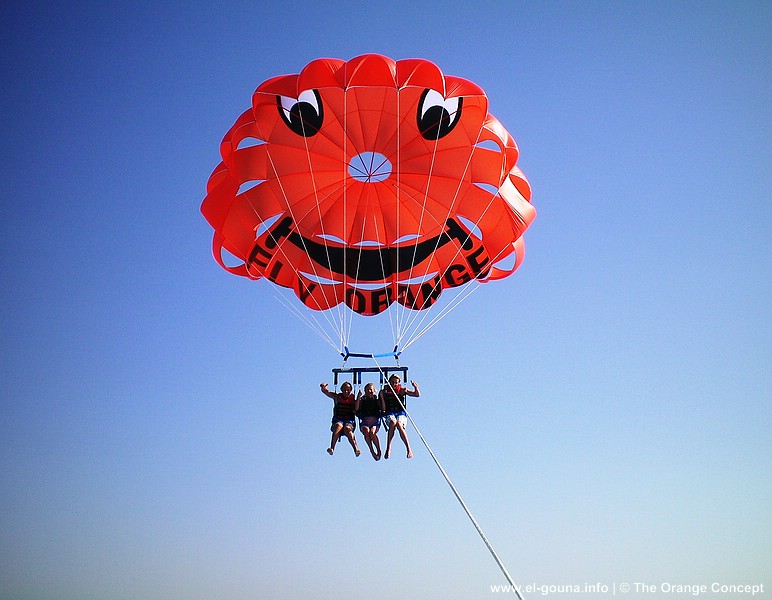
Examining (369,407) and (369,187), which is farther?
(369,187)

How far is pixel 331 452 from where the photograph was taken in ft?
28.7

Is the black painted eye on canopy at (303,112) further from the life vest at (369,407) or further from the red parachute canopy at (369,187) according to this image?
the life vest at (369,407)

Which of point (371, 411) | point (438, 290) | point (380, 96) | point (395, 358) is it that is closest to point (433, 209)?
point (438, 290)

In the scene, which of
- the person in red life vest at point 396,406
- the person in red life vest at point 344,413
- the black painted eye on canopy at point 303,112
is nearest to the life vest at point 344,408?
the person in red life vest at point 344,413

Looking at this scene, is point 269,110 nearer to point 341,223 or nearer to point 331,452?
point 341,223

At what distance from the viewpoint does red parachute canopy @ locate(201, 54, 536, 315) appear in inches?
369

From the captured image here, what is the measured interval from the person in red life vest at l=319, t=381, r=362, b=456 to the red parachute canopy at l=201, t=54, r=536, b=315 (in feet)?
5.45

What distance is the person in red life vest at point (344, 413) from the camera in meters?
8.84

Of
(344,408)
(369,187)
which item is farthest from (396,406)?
(369,187)

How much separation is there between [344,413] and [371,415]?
13.4 inches

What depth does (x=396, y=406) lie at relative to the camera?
8.89 metres

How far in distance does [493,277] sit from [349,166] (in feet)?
9.06

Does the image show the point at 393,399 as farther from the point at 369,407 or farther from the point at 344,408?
the point at 344,408

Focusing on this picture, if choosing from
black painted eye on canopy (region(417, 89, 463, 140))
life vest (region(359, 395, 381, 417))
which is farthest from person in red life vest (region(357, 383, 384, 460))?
black painted eye on canopy (region(417, 89, 463, 140))
